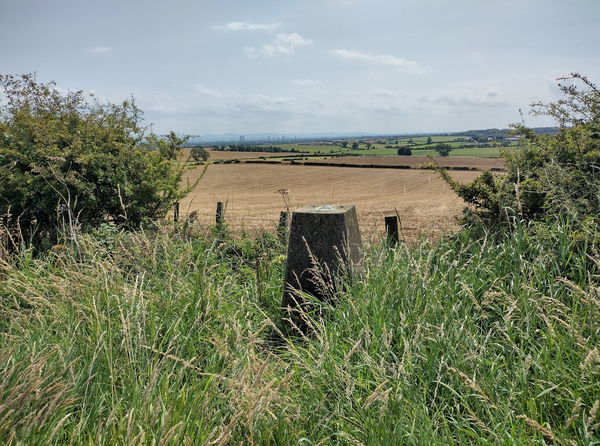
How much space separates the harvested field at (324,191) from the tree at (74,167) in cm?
610

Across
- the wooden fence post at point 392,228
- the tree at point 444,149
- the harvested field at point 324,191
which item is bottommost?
the harvested field at point 324,191

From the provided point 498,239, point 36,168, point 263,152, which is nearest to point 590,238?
point 498,239

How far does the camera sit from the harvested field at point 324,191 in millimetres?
18062

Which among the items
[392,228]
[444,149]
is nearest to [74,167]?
[392,228]

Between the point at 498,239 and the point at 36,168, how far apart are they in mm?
6125

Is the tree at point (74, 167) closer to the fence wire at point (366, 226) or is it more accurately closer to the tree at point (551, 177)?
the fence wire at point (366, 226)

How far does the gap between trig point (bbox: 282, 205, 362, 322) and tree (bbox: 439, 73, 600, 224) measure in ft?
5.21

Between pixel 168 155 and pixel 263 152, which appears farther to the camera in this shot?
pixel 263 152

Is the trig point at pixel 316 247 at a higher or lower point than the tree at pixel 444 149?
lower

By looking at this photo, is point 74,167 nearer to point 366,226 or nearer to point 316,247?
point 316,247

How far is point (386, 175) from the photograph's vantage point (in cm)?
3397

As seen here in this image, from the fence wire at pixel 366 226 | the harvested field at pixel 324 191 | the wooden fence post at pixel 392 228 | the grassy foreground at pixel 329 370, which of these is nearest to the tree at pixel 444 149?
the harvested field at pixel 324 191

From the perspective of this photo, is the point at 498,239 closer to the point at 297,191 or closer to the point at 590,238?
the point at 590,238

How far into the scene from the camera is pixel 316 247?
4324 millimetres
